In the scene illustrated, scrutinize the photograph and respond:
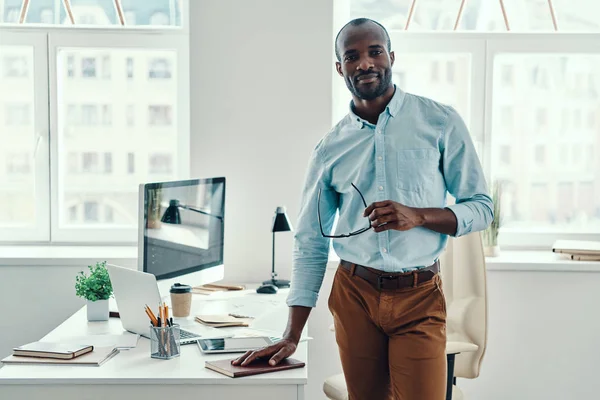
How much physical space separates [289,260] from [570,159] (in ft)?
4.88

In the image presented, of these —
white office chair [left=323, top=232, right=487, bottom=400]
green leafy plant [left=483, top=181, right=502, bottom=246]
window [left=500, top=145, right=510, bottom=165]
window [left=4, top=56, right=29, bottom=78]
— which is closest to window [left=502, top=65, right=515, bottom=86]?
window [left=500, top=145, right=510, bottom=165]

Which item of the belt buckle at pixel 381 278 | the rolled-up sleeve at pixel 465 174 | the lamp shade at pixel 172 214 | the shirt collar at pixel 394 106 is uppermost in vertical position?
the shirt collar at pixel 394 106

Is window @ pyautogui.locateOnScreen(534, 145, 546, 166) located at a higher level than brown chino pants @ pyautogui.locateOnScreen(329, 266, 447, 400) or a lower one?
higher

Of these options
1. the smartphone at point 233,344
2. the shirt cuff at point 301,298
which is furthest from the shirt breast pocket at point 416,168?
the smartphone at point 233,344

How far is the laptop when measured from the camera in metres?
2.27

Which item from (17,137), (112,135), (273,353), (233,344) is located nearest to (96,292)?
(233,344)

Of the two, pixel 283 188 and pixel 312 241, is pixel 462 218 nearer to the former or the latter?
pixel 312 241

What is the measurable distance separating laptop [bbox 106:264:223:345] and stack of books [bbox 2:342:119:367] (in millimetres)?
193

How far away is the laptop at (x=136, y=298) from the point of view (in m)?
2.27

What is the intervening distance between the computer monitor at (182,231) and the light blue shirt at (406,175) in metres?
0.75

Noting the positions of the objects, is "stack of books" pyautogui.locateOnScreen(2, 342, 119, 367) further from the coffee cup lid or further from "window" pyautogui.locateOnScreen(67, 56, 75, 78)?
"window" pyautogui.locateOnScreen(67, 56, 75, 78)

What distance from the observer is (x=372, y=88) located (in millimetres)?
1999

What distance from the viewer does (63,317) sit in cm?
338

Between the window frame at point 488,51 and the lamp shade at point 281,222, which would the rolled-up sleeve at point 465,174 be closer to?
the lamp shade at point 281,222
